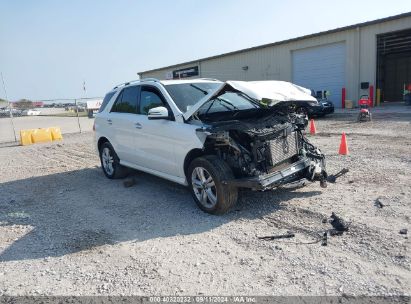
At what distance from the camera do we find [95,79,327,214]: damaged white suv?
483cm

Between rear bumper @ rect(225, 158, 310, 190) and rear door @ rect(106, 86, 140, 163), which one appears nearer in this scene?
rear bumper @ rect(225, 158, 310, 190)

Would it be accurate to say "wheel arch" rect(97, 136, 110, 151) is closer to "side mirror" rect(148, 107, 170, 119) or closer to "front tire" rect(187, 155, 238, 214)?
"side mirror" rect(148, 107, 170, 119)

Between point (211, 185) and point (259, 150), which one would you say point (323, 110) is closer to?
point (259, 150)

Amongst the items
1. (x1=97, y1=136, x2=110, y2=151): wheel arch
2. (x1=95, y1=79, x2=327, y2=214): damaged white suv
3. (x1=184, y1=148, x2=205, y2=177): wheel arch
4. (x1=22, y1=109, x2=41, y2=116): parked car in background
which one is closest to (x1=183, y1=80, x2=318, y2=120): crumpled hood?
(x1=95, y1=79, x2=327, y2=214): damaged white suv

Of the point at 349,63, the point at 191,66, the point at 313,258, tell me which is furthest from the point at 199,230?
the point at 191,66

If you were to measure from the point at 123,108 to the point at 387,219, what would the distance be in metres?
4.84

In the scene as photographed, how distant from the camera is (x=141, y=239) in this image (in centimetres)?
455

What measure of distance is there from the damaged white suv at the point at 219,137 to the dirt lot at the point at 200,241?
1.57 ft

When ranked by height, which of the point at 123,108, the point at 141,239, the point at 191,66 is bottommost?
the point at 141,239

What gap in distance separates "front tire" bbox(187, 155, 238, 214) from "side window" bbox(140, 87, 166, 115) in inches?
52.9

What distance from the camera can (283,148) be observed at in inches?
203

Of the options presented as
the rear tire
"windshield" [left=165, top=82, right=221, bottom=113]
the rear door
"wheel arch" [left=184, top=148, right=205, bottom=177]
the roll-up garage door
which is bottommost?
the rear tire

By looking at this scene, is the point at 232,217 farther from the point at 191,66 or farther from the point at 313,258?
the point at 191,66

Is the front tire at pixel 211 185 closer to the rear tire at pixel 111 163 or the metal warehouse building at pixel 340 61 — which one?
the rear tire at pixel 111 163
